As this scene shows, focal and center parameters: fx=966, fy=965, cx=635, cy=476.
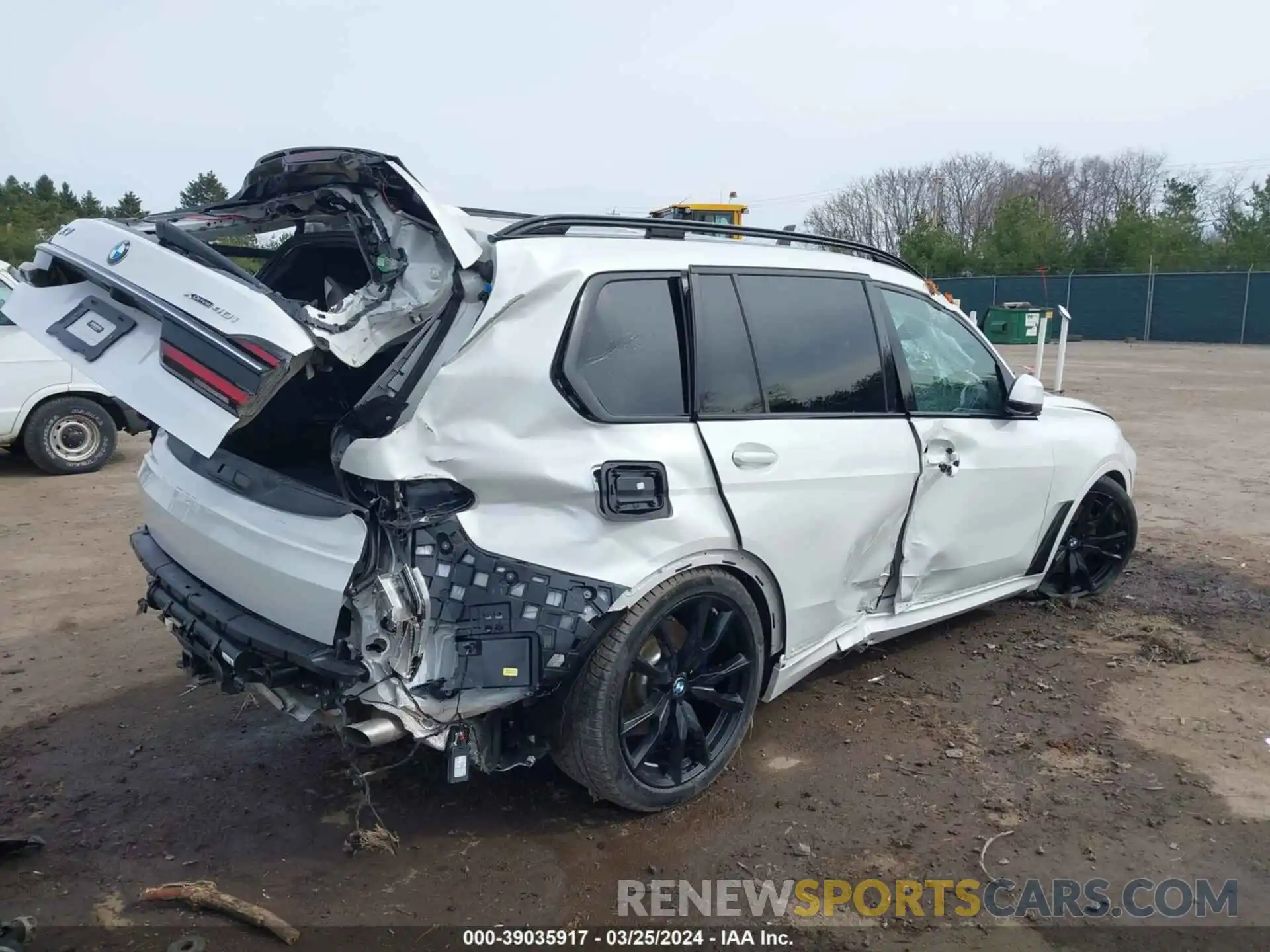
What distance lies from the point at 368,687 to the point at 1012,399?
329cm

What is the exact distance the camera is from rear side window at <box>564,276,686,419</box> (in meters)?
3.09

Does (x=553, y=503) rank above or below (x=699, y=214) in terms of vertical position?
below

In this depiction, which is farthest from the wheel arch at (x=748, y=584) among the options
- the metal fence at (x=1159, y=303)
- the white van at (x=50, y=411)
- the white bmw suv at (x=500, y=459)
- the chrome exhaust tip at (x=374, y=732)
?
the metal fence at (x=1159, y=303)

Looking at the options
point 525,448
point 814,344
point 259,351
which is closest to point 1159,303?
point 814,344

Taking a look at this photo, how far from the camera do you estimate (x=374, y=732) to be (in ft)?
9.07

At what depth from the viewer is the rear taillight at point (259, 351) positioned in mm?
2527

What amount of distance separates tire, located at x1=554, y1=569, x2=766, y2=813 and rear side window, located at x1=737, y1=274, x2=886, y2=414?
807 millimetres

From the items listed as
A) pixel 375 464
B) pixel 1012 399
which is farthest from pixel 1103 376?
pixel 375 464

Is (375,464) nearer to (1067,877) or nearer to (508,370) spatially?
(508,370)

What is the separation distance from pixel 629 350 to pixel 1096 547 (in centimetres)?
371

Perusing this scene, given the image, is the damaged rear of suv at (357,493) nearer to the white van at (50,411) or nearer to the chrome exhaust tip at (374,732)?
the chrome exhaust tip at (374,732)

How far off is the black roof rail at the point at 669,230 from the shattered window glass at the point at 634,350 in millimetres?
238

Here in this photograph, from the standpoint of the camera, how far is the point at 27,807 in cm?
353

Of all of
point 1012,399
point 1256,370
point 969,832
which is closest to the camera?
point 969,832
